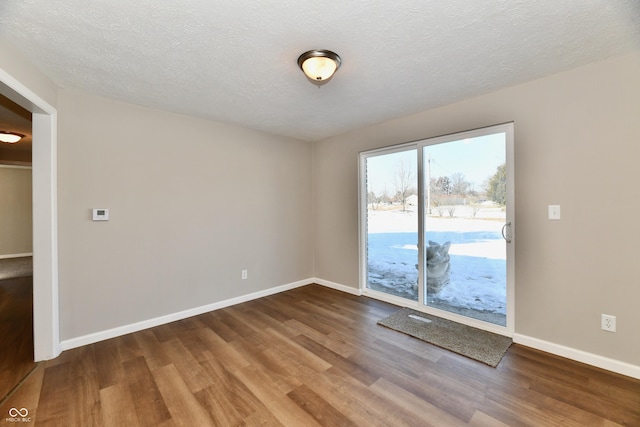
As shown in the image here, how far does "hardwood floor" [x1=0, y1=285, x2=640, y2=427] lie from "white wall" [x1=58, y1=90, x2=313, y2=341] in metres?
0.51

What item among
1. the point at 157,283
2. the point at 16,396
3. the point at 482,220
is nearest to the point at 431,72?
the point at 482,220

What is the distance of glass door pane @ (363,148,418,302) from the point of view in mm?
3396

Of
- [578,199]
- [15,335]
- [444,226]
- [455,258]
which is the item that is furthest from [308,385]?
[15,335]

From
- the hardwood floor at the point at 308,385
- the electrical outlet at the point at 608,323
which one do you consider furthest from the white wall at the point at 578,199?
the hardwood floor at the point at 308,385

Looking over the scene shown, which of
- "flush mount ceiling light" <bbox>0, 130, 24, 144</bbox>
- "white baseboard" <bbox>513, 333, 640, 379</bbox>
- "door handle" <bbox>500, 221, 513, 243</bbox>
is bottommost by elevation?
"white baseboard" <bbox>513, 333, 640, 379</bbox>

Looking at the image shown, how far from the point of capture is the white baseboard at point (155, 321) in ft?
8.19

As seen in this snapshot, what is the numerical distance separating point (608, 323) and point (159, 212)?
14.2 ft

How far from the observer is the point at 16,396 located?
1.80 meters

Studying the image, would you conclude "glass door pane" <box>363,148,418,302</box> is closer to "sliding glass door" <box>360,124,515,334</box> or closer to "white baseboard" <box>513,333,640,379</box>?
"sliding glass door" <box>360,124,515,334</box>

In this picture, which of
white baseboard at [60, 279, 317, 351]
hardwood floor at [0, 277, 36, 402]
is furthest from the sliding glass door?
hardwood floor at [0, 277, 36, 402]

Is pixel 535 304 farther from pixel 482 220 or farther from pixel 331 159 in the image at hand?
pixel 331 159

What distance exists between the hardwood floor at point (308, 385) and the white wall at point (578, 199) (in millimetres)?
375

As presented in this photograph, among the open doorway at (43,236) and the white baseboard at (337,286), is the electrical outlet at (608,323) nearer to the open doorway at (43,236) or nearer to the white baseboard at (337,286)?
the white baseboard at (337,286)

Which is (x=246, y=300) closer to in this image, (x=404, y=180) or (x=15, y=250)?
(x=404, y=180)
